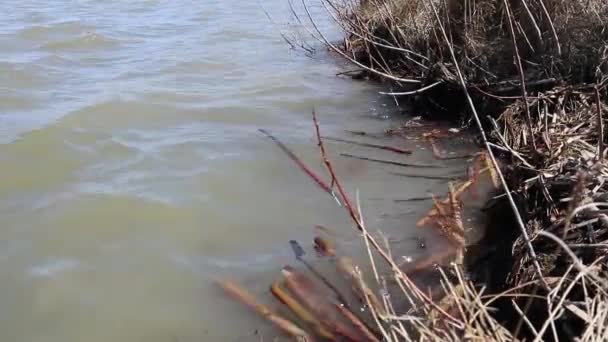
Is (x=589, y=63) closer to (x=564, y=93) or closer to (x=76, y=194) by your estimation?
(x=564, y=93)

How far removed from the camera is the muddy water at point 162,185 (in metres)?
3.17

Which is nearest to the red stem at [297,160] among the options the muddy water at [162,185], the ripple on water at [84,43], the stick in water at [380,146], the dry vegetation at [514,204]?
the muddy water at [162,185]

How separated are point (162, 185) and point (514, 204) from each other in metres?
2.74

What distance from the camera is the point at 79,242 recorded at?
363 centimetres

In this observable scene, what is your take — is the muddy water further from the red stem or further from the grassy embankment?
the grassy embankment

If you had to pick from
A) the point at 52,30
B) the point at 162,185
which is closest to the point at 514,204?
the point at 162,185

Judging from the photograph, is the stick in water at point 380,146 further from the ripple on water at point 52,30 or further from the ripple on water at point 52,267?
the ripple on water at point 52,30

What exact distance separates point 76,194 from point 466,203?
8.94 ft

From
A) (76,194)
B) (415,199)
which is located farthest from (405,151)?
(76,194)

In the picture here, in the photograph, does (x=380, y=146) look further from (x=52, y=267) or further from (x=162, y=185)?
(x=52, y=267)

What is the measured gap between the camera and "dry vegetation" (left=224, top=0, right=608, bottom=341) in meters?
2.11

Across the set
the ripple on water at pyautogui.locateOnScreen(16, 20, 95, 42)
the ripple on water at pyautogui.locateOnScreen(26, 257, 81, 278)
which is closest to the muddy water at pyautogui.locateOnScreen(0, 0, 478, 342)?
the ripple on water at pyautogui.locateOnScreen(26, 257, 81, 278)

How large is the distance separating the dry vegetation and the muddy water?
315mm

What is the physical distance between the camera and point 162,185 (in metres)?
4.31
